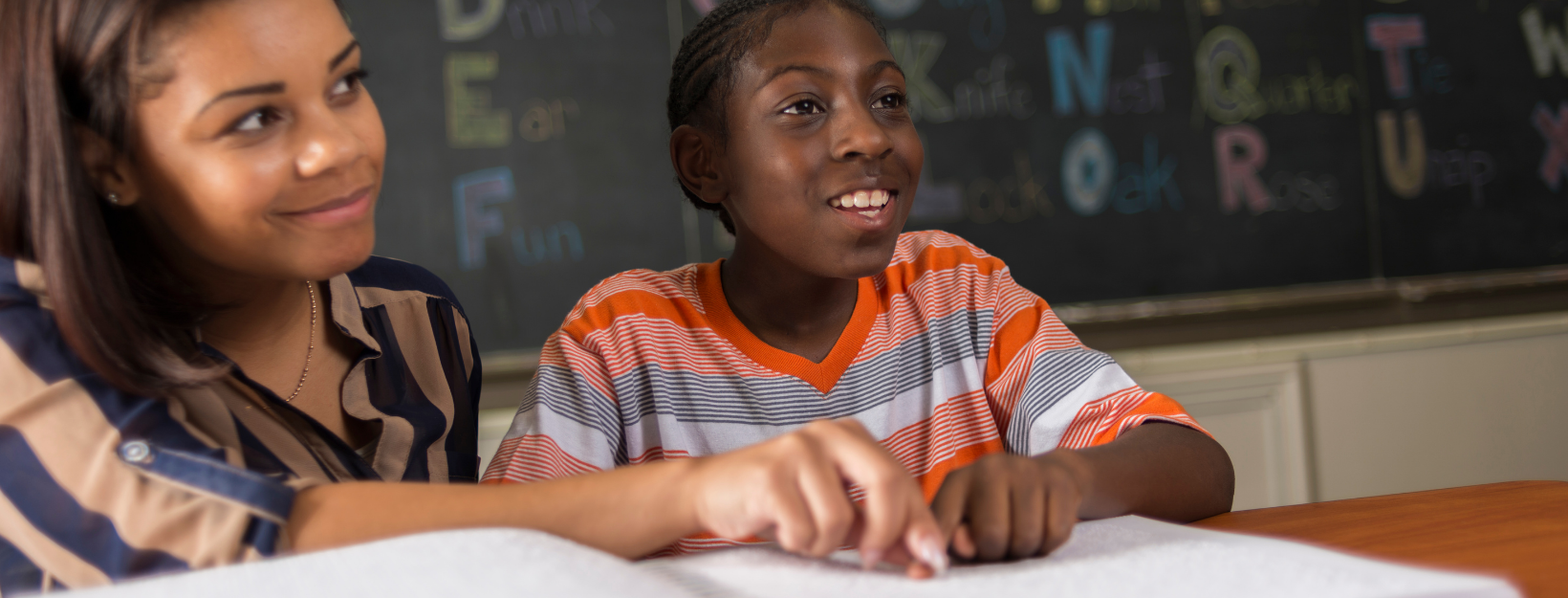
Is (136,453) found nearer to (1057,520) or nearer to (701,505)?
(701,505)

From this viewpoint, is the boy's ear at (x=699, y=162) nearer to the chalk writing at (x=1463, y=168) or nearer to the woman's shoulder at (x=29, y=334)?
the woman's shoulder at (x=29, y=334)

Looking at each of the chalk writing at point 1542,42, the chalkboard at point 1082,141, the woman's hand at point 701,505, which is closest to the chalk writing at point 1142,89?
the chalkboard at point 1082,141

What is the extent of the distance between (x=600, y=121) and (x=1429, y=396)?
1989 mm

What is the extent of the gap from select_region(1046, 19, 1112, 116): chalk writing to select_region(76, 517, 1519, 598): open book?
1.86 m

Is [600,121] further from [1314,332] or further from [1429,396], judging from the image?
[1429,396]

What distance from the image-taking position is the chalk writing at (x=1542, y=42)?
2.40m

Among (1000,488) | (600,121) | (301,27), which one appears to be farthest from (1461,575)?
(600,121)

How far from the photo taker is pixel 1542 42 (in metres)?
2.41

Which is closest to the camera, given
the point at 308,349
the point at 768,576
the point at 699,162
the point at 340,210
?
the point at 768,576

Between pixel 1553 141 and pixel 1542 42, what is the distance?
0.24 m

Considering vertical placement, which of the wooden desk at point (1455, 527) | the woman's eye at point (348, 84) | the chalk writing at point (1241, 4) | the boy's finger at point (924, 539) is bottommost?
the wooden desk at point (1455, 527)

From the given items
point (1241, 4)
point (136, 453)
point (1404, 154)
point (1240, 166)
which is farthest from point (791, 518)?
point (1404, 154)

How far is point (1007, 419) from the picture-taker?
1064 millimetres

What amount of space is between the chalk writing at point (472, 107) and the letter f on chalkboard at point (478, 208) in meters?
0.07
